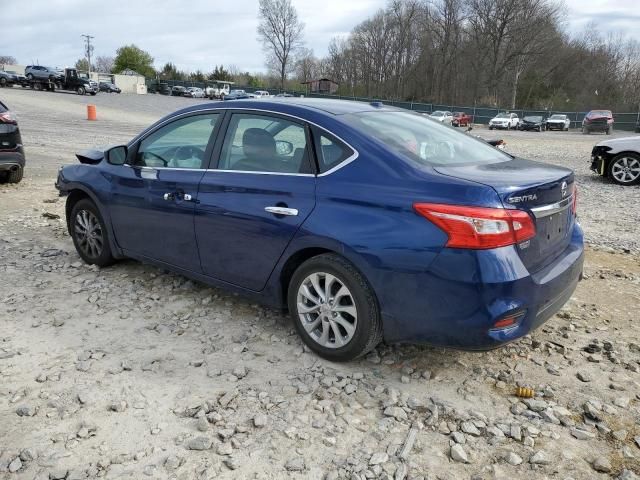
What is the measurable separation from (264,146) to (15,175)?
727cm

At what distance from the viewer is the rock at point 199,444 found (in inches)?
104

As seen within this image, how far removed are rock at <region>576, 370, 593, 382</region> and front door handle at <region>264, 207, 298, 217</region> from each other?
2.09 m

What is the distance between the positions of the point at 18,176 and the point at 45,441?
25.5 ft

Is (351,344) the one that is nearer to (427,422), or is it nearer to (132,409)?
(427,422)

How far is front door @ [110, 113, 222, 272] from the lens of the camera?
399 cm

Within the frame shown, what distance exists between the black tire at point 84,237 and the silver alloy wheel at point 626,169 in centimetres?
1033

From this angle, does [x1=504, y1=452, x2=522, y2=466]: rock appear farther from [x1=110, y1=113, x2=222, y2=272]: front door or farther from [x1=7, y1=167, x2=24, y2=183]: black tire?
[x1=7, y1=167, x2=24, y2=183]: black tire

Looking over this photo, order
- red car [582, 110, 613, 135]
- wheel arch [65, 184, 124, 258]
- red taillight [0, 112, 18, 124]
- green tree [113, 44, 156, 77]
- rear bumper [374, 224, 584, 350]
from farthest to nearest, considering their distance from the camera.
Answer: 1. green tree [113, 44, 156, 77]
2. red car [582, 110, 613, 135]
3. red taillight [0, 112, 18, 124]
4. wheel arch [65, 184, 124, 258]
5. rear bumper [374, 224, 584, 350]

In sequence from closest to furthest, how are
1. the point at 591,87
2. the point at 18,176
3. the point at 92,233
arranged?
the point at 92,233 < the point at 18,176 < the point at 591,87

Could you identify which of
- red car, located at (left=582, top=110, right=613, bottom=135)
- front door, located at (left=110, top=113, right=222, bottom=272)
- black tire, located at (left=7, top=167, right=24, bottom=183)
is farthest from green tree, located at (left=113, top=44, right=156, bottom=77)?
front door, located at (left=110, top=113, right=222, bottom=272)

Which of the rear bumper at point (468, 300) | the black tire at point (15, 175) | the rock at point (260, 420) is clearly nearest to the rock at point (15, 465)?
the rock at point (260, 420)

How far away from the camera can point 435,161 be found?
10.6 ft

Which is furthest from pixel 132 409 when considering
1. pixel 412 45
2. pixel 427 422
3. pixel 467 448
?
pixel 412 45

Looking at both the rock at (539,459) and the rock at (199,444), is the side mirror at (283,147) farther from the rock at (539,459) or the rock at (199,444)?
the rock at (539,459)
